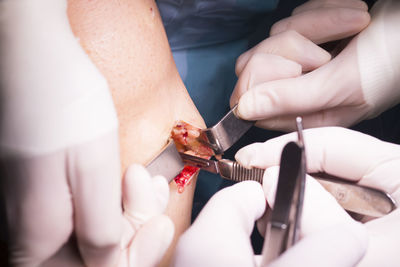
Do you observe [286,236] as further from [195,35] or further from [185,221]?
[195,35]

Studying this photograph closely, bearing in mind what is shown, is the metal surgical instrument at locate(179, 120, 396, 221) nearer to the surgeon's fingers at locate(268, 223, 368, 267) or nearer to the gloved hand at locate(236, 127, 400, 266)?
the gloved hand at locate(236, 127, 400, 266)

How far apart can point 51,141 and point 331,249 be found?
800mm

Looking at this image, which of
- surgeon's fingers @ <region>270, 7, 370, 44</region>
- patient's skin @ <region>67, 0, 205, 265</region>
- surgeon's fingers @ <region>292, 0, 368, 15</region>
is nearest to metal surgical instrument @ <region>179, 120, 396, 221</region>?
patient's skin @ <region>67, 0, 205, 265</region>

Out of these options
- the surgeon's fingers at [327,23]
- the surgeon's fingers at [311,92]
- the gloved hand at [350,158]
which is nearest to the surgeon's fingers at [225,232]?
the gloved hand at [350,158]

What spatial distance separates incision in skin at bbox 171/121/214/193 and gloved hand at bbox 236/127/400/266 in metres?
0.17

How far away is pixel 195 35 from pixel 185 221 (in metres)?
0.95

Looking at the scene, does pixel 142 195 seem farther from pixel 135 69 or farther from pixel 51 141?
pixel 135 69

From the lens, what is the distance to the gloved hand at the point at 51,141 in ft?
2.39

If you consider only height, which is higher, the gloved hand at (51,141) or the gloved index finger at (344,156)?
the gloved hand at (51,141)

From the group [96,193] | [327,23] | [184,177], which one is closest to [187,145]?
[184,177]

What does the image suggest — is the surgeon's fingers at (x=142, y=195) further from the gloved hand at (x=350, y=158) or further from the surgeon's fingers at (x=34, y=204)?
the gloved hand at (x=350, y=158)

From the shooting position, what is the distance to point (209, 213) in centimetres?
102

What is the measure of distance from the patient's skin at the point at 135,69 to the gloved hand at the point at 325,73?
348mm

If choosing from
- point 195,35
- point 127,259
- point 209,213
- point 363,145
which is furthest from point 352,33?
point 127,259
